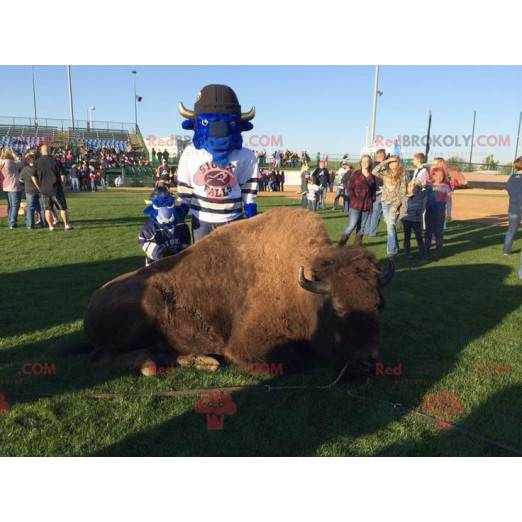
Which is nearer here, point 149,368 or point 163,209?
point 149,368

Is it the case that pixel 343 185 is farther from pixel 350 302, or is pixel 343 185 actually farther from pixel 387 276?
pixel 350 302

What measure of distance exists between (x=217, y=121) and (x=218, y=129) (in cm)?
11

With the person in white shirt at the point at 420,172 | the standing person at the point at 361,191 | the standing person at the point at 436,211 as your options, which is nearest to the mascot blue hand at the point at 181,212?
the standing person at the point at 361,191

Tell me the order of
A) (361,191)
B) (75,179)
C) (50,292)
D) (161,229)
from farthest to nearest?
(75,179) → (361,191) → (50,292) → (161,229)

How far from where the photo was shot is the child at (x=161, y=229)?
16.2 feet

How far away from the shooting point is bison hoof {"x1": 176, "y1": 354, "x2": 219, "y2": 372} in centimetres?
432

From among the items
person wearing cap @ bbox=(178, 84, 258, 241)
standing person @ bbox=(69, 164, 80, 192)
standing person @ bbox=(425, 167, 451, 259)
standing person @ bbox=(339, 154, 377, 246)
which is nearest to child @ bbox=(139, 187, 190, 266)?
person wearing cap @ bbox=(178, 84, 258, 241)

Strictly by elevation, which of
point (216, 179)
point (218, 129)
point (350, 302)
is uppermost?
point (218, 129)

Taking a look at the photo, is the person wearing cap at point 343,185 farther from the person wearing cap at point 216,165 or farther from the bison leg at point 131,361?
the bison leg at point 131,361

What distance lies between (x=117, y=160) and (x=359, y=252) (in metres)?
41.3

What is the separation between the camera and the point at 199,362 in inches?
172

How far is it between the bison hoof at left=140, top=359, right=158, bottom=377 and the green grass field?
0.09 m

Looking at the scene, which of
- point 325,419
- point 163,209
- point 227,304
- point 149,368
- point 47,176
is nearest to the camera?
point 325,419

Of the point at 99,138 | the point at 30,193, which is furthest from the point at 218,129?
the point at 99,138
